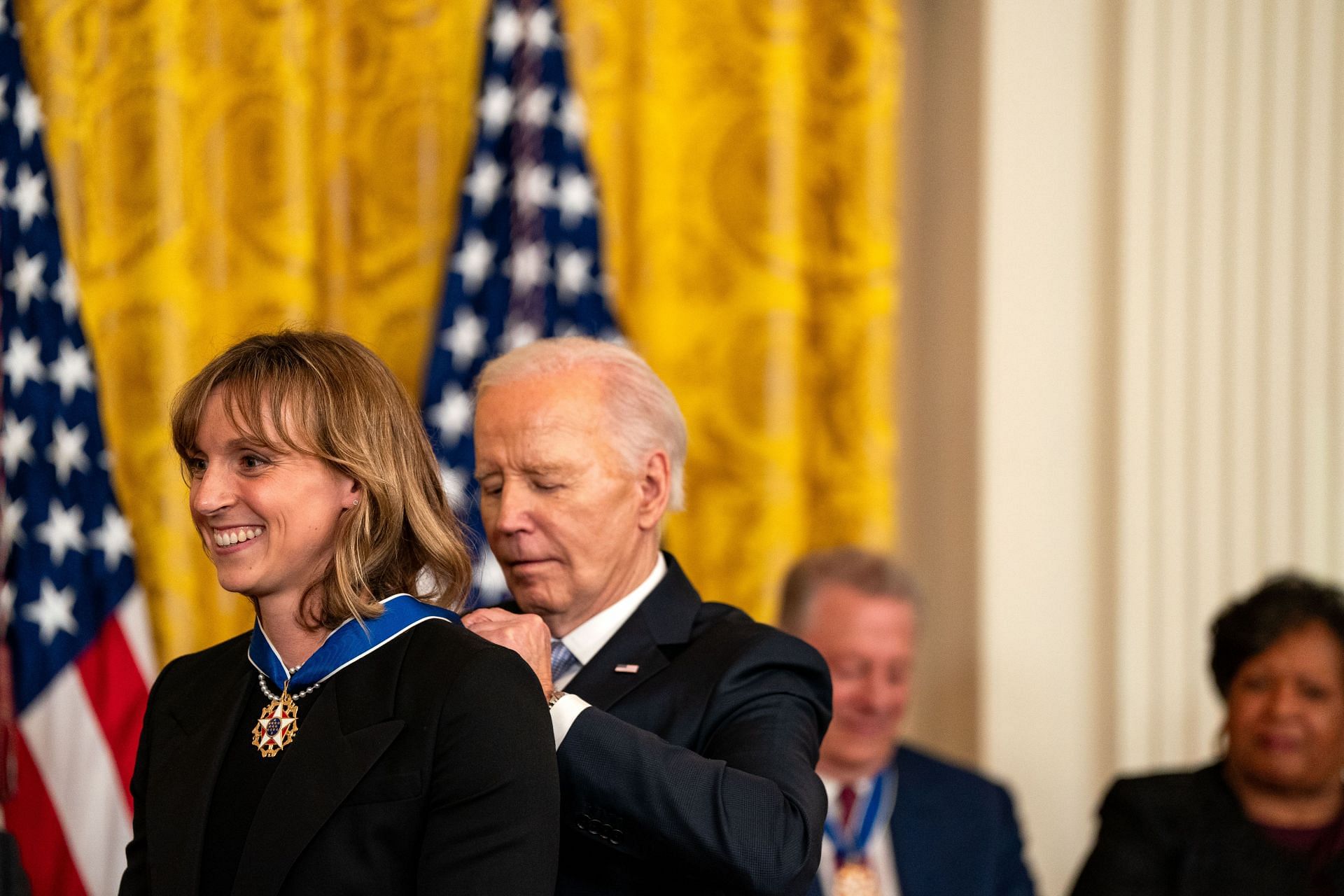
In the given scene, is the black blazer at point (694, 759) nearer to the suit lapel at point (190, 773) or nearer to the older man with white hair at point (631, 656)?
the older man with white hair at point (631, 656)

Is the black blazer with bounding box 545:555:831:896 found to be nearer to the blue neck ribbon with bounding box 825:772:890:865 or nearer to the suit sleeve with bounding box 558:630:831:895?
the suit sleeve with bounding box 558:630:831:895

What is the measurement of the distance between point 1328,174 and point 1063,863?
7.61ft

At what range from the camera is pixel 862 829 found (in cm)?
404

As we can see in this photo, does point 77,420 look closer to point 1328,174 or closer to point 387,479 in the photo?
point 387,479

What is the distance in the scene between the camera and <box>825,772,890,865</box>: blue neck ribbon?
155 inches

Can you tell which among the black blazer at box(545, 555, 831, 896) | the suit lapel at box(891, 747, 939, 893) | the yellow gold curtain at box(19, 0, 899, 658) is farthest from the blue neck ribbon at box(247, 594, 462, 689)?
the yellow gold curtain at box(19, 0, 899, 658)

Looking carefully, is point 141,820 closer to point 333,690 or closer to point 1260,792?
point 333,690

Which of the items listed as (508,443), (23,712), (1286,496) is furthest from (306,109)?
(1286,496)

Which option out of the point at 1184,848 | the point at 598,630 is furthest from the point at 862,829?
the point at 598,630

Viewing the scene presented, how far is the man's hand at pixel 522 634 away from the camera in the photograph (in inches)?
84.1

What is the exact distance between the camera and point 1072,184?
16.5 feet

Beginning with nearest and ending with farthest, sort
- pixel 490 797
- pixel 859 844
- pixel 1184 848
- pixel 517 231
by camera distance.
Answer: pixel 490 797, pixel 1184 848, pixel 859 844, pixel 517 231

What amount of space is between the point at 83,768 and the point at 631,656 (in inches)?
89.7

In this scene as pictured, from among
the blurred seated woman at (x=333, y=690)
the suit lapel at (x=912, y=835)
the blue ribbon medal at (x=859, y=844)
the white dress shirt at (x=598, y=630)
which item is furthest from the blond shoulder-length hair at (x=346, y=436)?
the suit lapel at (x=912, y=835)
